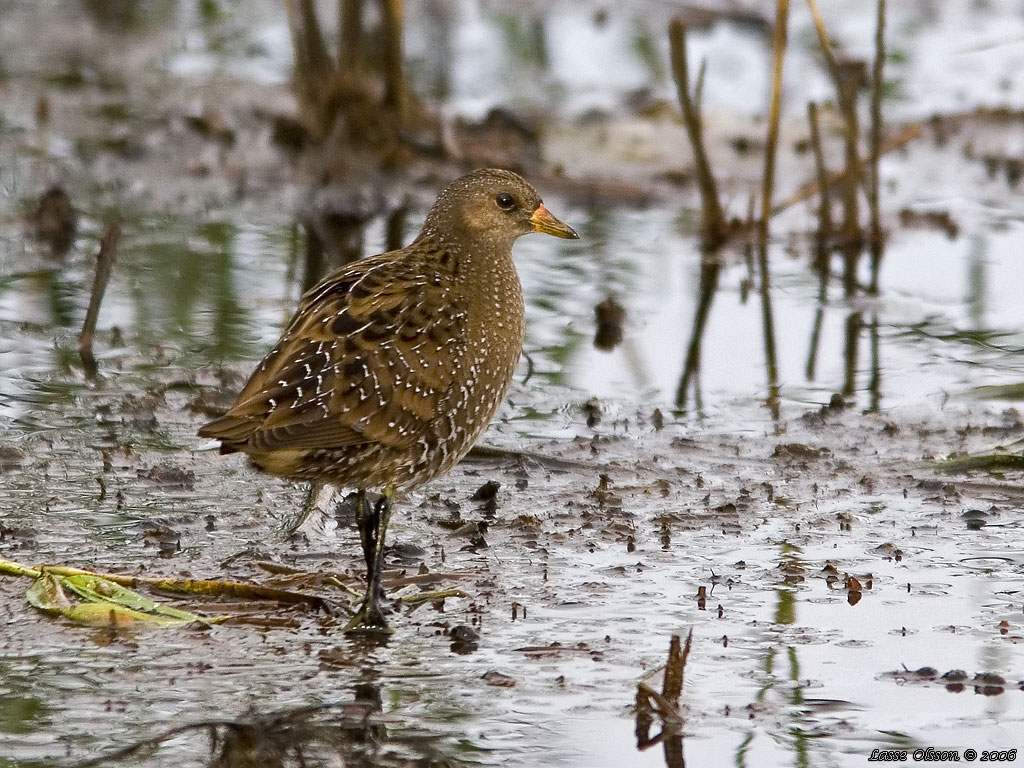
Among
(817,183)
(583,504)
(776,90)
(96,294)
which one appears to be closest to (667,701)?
(583,504)

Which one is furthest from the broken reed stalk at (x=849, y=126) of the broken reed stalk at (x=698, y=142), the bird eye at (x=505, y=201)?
the bird eye at (x=505, y=201)

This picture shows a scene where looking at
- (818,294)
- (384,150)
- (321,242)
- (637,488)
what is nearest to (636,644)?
(637,488)

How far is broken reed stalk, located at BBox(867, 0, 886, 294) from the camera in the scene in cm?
848

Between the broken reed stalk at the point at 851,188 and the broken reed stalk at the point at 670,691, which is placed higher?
the broken reed stalk at the point at 851,188

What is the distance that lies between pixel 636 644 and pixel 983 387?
2.89 metres

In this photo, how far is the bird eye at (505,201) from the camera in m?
5.93

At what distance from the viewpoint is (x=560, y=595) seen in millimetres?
5297

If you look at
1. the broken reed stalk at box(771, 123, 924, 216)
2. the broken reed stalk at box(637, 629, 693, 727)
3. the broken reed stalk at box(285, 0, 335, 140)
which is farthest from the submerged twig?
the broken reed stalk at box(285, 0, 335, 140)

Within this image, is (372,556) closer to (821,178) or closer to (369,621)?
(369,621)

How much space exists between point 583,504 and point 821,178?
3595mm

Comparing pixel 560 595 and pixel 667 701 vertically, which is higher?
pixel 560 595

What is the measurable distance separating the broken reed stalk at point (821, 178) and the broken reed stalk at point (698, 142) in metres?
0.53

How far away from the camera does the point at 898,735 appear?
4.32 meters

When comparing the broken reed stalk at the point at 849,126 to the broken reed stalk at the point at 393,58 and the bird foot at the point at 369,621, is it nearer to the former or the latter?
the broken reed stalk at the point at 393,58
